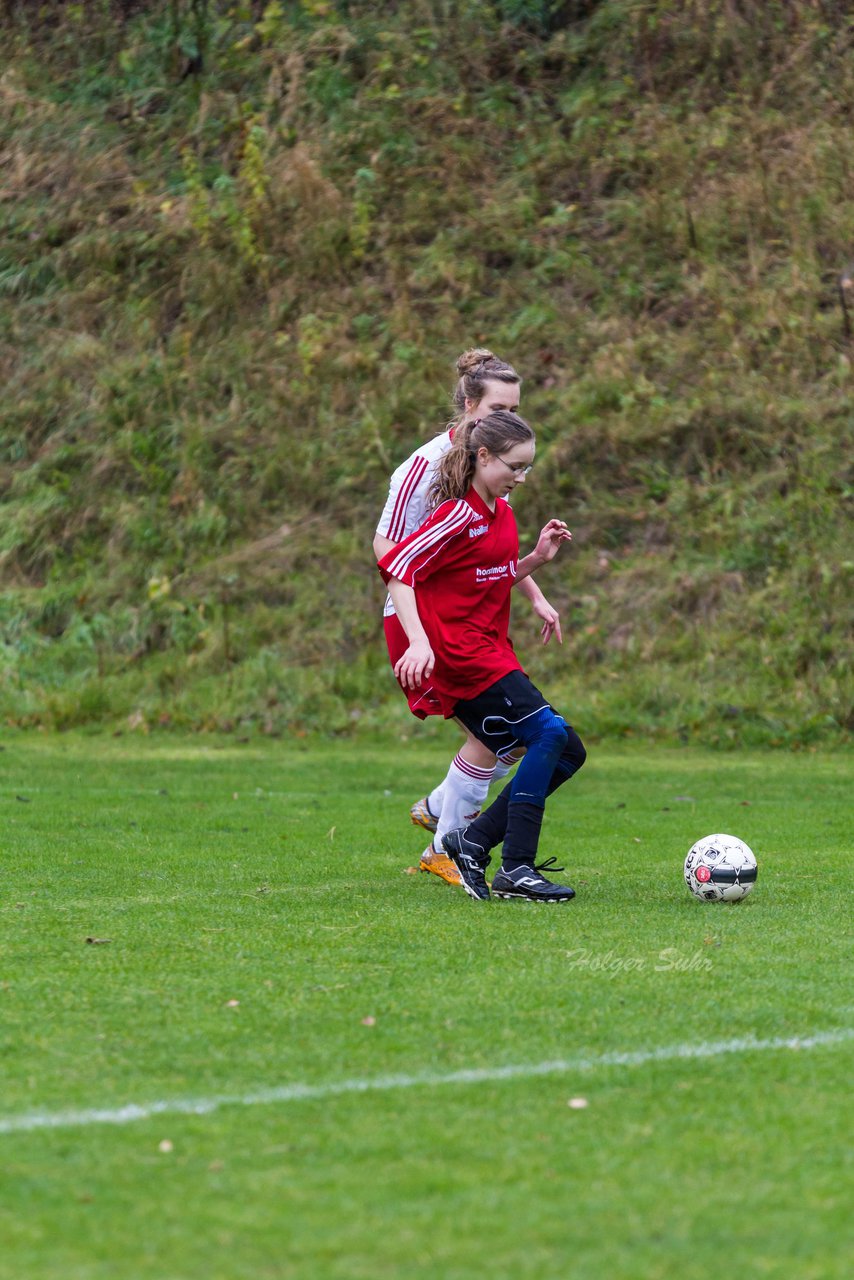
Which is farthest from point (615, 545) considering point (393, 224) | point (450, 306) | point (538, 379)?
point (393, 224)

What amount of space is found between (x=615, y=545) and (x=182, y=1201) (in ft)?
45.2

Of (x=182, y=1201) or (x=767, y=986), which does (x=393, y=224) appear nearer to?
(x=767, y=986)

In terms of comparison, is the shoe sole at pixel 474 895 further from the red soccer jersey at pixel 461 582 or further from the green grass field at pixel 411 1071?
the red soccer jersey at pixel 461 582

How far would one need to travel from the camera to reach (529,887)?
6.66 metres

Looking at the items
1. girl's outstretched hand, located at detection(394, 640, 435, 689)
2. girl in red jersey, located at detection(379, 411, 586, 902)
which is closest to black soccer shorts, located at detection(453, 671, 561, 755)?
girl in red jersey, located at detection(379, 411, 586, 902)

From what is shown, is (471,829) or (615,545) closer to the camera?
(471,829)

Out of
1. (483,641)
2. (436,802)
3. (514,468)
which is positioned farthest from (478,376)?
(436,802)

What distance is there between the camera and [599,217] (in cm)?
1898

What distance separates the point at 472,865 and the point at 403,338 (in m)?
12.5

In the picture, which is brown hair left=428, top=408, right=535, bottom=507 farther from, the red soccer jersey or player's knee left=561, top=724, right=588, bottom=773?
player's knee left=561, top=724, right=588, bottom=773

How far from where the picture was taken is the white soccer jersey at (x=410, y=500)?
7270 mm

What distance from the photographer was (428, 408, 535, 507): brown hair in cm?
677

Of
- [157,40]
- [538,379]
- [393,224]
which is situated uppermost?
[157,40]

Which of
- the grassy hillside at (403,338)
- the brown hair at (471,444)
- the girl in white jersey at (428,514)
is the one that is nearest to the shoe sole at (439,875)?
the girl in white jersey at (428,514)
